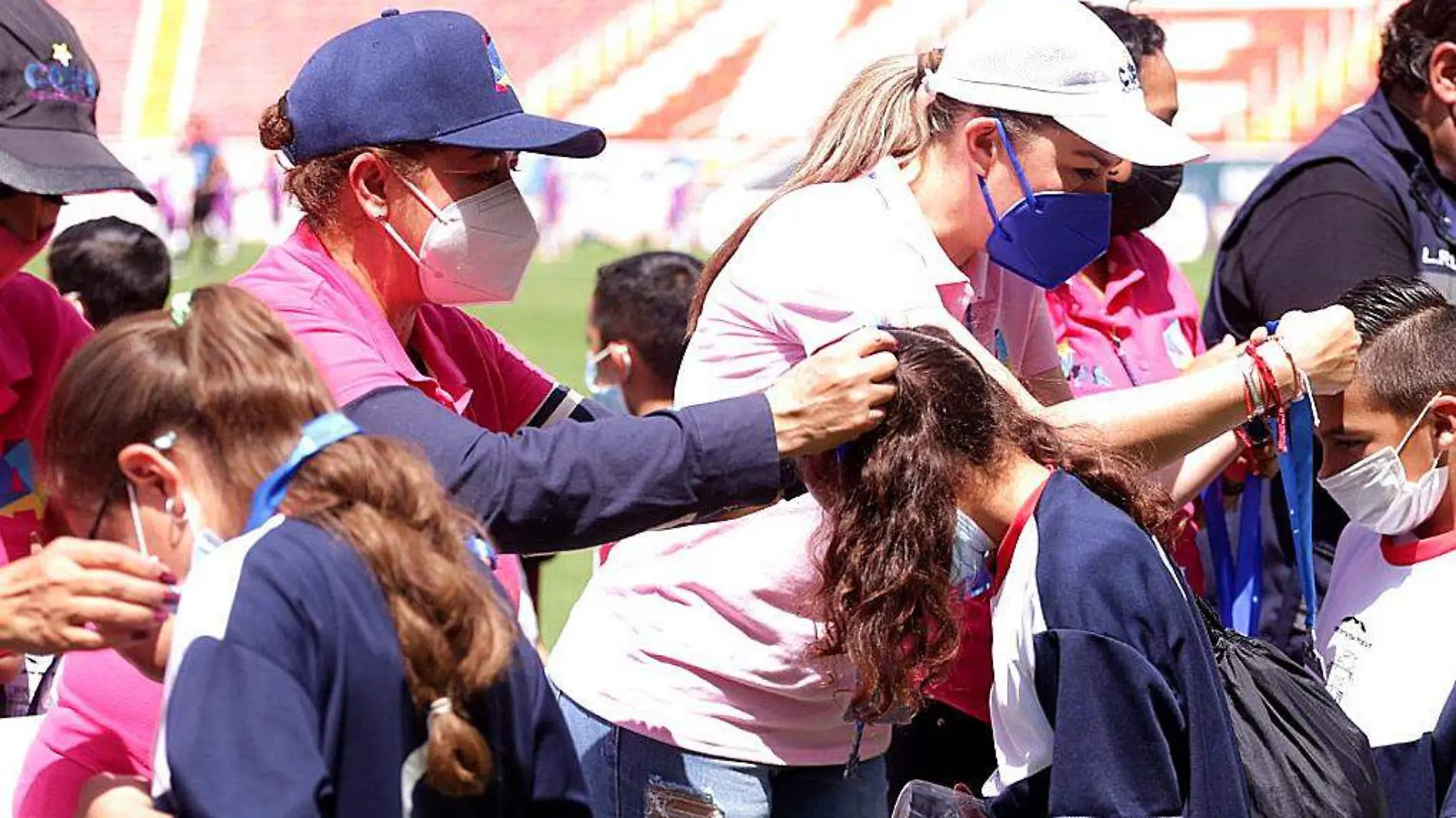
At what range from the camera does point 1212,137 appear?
114 feet

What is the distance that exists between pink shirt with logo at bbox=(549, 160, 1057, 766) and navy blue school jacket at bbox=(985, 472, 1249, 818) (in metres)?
0.42

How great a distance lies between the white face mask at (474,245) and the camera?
309cm

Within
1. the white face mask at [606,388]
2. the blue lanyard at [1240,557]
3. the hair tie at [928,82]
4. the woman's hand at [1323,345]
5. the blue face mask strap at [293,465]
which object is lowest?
the white face mask at [606,388]

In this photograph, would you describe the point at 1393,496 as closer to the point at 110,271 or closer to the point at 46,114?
the point at 46,114

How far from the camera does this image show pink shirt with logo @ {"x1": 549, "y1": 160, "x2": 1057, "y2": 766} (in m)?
3.17

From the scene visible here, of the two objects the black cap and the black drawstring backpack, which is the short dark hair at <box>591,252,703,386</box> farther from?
the black drawstring backpack

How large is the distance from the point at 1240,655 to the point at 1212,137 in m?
32.8

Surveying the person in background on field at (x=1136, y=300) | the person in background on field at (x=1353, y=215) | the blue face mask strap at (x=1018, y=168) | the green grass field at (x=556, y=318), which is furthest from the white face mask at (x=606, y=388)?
the blue face mask strap at (x=1018, y=168)

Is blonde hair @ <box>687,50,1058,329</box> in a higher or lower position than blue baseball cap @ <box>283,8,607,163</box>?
lower

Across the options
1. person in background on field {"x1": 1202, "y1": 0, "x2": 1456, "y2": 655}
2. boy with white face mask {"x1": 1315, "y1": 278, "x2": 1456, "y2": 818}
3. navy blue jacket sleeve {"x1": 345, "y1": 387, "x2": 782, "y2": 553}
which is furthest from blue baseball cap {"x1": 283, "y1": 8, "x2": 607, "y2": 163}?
person in background on field {"x1": 1202, "y1": 0, "x2": 1456, "y2": 655}

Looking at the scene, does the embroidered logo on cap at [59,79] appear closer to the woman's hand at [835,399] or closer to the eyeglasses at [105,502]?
the eyeglasses at [105,502]

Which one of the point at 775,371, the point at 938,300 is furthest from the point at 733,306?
the point at 938,300

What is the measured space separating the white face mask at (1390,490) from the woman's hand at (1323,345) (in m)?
0.52

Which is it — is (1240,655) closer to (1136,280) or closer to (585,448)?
(585,448)
